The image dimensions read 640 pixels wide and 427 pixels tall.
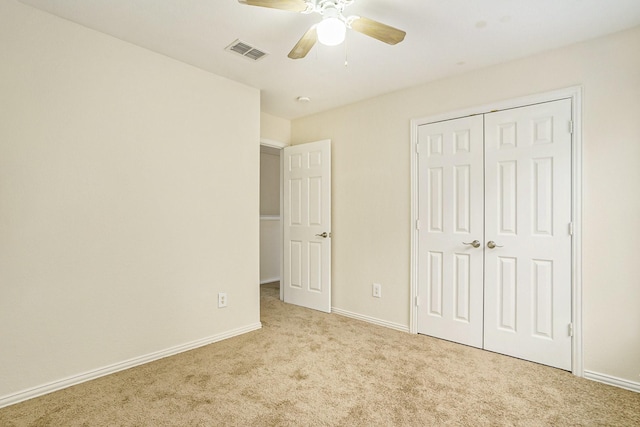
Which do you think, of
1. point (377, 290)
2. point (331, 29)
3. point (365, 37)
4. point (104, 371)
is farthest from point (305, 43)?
point (104, 371)

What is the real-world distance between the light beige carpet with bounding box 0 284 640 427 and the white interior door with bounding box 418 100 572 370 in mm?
271

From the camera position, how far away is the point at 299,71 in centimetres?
291

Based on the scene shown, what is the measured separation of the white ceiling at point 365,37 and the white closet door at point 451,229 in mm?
639

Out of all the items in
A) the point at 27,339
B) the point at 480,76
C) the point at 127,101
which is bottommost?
the point at 27,339

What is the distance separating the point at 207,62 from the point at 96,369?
250cm

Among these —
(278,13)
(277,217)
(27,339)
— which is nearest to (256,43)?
(278,13)

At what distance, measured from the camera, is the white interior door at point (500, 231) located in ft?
8.12

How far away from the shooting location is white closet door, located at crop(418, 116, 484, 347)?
285 centimetres

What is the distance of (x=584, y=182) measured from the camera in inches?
93.2

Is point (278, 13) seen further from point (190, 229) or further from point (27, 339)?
point (27, 339)

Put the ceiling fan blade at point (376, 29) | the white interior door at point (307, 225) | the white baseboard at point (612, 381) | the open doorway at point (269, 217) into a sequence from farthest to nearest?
the open doorway at point (269, 217), the white interior door at point (307, 225), the white baseboard at point (612, 381), the ceiling fan blade at point (376, 29)

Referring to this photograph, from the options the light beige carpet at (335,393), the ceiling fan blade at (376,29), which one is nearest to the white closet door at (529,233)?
the light beige carpet at (335,393)

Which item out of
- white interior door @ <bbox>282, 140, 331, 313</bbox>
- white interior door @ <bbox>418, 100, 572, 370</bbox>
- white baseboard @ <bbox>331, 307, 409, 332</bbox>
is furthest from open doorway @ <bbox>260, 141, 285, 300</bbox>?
white interior door @ <bbox>418, 100, 572, 370</bbox>

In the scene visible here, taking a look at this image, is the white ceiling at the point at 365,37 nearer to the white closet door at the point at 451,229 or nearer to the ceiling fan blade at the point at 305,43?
the ceiling fan blade at the point at 305,43
